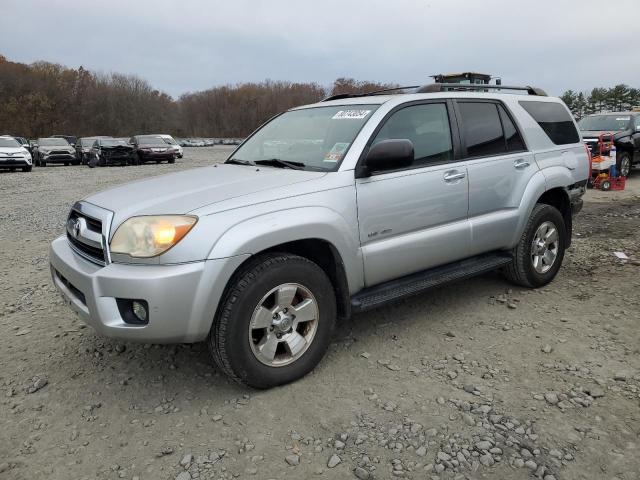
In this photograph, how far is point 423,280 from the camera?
12.0 feet

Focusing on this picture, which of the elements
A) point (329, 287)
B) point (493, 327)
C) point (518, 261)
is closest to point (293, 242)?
point (329, 287)

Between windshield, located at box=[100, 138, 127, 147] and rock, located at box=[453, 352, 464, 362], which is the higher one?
windshield, located at box=[100, 138, 127, 147]

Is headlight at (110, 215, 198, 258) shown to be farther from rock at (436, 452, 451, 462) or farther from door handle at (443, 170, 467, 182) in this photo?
door handle at (443, 170, 467, 182)

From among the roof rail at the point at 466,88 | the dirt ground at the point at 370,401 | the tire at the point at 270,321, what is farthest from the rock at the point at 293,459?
the roof rail at the point at 466,88

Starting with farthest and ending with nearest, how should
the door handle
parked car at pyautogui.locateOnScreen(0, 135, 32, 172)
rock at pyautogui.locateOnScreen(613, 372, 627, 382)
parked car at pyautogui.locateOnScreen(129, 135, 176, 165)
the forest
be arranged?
the forest
parked car at pyautogui.locateOnScreen(129, 135, 176, 165)
parked car at pyautogui.locateOnScreen(0, 135, 32, 172)
the door handle
rock at pyautogui.locateOnScreen(613, 372, 627, 382)

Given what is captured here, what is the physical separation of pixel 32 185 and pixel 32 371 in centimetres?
1406

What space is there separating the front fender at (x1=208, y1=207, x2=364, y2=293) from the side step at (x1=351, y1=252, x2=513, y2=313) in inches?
4.7

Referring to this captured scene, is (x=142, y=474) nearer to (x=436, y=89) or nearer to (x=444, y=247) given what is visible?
(x=444, y=247)


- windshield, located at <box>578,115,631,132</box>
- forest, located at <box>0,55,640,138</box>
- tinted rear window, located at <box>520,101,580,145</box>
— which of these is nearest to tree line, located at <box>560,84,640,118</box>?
forest, located at <box>0,55,640,138</box>

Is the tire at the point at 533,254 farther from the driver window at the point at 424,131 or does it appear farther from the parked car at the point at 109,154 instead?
the parked car at the point at 109,154

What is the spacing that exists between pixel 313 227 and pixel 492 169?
190 cm

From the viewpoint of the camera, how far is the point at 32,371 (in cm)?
333

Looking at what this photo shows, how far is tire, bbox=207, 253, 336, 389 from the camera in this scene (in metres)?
2.77

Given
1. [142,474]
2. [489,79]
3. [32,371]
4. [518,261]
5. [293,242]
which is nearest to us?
[142,474]
